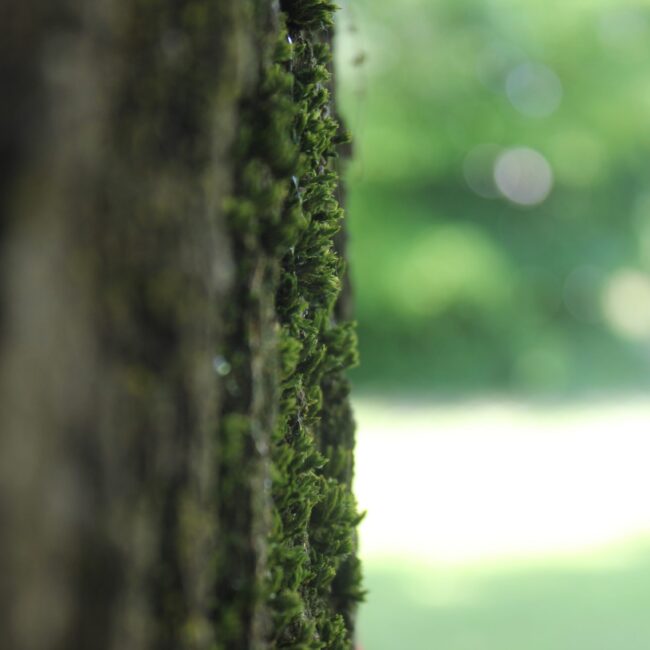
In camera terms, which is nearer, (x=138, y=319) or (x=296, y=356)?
(x=138, y=319)

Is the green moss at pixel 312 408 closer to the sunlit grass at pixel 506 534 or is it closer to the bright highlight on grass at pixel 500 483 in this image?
the sunlit grass at pixel 506 534

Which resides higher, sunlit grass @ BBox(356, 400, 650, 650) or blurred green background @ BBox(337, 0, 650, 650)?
blurred green background @ BBox(337, 0, 650, 650)

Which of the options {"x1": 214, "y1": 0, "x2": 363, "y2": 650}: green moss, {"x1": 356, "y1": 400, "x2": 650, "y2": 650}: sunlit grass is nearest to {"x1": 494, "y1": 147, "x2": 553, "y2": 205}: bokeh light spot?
{"x1": 356, "y1": 400, "x2": 650, "y2": 650}: sunlit grass

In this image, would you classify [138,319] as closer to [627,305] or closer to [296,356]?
[296,356]

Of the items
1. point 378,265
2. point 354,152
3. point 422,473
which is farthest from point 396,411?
point 354,152

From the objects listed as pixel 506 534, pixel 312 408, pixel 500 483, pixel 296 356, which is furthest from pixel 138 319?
pixel 500 483

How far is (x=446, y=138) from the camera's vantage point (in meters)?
17.6

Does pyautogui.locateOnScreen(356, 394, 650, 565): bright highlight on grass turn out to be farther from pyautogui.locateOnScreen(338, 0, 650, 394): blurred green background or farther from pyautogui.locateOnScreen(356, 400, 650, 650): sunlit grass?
pyautogui.locateOnScreen(338, 0, 650, 394): blurred green background

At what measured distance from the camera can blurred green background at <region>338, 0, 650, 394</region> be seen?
16.8m

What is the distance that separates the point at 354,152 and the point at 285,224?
1.14 meters

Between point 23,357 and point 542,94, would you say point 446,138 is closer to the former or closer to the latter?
point 542,94

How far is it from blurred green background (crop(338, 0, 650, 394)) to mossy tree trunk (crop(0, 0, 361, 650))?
50.1ft

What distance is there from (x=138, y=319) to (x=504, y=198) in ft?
56.5

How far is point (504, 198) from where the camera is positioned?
17891 millimetres
